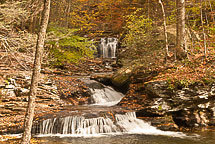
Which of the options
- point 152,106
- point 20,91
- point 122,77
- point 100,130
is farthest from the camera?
point 122,77

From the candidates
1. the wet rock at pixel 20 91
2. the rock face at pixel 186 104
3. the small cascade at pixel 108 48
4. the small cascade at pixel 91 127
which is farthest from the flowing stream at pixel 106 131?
the small cascade at pixel 108 48

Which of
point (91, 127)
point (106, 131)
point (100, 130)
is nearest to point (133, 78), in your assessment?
point (106, 131)

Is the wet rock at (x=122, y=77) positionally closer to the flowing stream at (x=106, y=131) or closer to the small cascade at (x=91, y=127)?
the flowing stream at (x=106, y=131)

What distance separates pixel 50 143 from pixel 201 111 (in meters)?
7.13

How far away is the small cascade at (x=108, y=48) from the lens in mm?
20867

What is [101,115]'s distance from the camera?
847 centimetres

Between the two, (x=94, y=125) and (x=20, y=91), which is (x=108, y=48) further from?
(x=94, y=125)

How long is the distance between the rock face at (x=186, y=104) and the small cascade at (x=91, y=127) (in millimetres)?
1186

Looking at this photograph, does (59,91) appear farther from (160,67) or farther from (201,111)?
(201,111)

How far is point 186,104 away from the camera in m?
8.74

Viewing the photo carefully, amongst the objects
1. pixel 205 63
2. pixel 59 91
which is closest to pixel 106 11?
pixel 59 91

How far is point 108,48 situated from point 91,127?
14217 mm

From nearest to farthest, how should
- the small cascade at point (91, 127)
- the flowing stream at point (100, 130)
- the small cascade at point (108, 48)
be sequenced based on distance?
1. the flowing stream at point (100, 130)
2. the small cascade at point (91, 127)
3. the small cascade at point (108, 48)

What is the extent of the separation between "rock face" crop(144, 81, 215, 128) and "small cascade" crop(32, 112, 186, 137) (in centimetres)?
119
